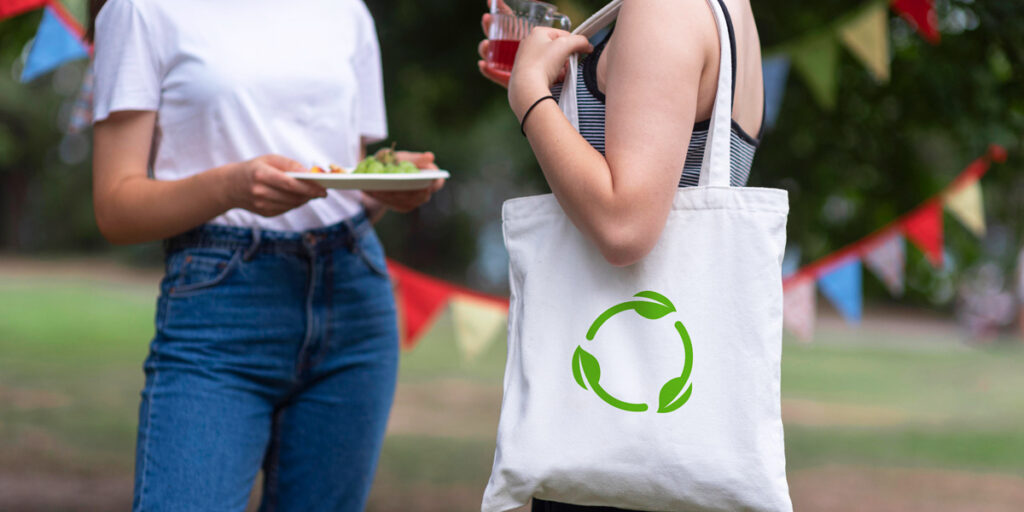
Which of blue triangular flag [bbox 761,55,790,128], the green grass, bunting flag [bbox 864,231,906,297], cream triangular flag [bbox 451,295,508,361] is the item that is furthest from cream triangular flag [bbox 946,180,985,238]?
the green grass

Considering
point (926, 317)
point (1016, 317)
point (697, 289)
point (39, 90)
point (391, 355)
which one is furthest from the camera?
point (39, 90)

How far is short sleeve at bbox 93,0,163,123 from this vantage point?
1.60m

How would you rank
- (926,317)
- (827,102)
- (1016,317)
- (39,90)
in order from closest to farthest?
(827,102) < (1016,317) < (926,317) < (39,90)

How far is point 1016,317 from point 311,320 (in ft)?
52.2

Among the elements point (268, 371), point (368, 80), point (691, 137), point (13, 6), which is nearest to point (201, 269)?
point (268, 371)

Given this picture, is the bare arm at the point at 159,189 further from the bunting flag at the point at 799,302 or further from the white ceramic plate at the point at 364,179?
the bunting flag at the point at 799,302

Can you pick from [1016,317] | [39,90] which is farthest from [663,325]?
[39,90]

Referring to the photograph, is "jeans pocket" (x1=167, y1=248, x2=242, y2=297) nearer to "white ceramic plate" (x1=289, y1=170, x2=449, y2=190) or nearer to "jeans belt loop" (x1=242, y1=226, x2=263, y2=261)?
"jeans belt loop" (x1=242, y1=226, x2=263, y2=261)

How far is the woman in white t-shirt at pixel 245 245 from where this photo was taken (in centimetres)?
156

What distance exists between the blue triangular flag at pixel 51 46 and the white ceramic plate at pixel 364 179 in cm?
242

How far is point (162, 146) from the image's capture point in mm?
1685

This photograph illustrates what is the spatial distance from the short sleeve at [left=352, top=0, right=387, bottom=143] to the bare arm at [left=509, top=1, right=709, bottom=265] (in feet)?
2.80

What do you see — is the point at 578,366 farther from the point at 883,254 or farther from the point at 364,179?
the point at 883,254

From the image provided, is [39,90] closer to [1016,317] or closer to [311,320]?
[1016,317]
